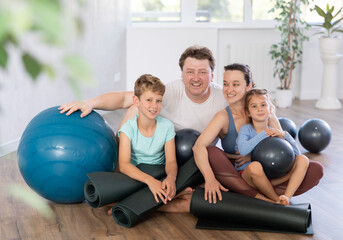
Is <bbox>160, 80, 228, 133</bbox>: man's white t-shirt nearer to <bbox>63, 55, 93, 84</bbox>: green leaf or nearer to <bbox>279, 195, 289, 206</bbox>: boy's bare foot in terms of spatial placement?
<bbox>279, 195, 289, 206</bbox>: boy's bare foot

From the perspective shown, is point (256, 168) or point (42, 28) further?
point (256, 168)

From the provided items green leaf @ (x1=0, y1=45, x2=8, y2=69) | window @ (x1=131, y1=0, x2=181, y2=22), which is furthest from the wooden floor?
window @ (x1=131, y1=0, x2=181, y2=22)

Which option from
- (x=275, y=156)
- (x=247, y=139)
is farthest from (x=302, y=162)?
(x=247, y=139)

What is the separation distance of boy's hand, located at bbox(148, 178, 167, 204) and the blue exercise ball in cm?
31

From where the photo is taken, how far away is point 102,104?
2699 mm

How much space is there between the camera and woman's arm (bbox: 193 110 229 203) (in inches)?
92.4

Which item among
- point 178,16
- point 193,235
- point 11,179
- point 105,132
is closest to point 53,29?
point 193,235

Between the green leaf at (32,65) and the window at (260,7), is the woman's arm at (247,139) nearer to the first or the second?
the green leaf at (32,65)

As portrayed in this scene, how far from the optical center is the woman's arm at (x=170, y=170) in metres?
2.36

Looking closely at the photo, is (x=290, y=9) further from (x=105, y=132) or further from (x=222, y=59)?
(x=105, y=132)

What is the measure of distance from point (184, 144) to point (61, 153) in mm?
726

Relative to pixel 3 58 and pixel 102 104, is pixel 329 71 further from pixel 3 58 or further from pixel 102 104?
pixel 3 58

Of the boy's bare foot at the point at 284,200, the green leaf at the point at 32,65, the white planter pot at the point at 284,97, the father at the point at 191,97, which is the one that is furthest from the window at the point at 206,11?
the green leaf at the point at 32,65

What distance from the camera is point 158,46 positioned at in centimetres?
588
